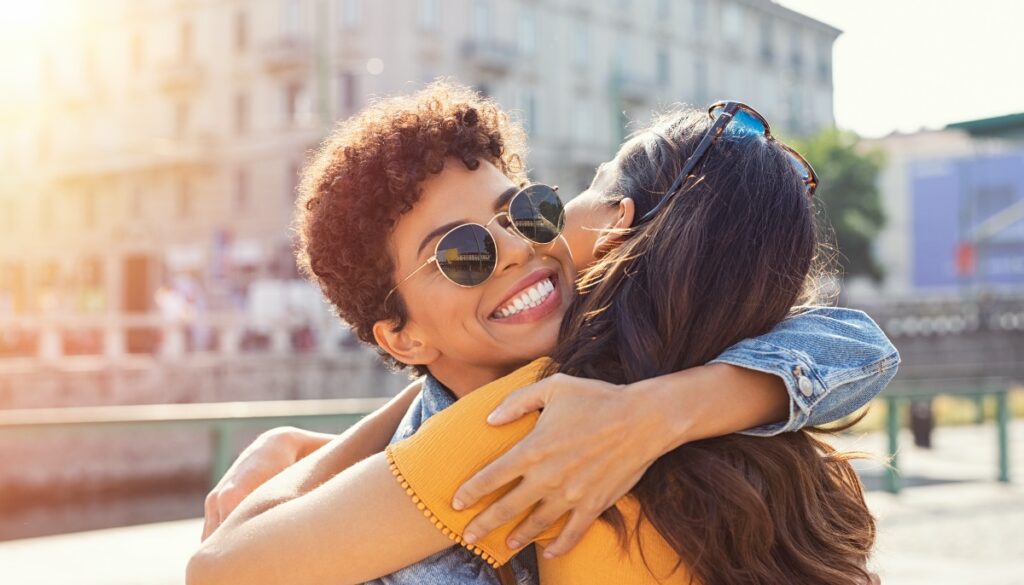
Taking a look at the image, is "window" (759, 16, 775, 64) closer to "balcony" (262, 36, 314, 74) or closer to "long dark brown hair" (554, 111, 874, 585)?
"balcony" (262, 36, 314, 74)

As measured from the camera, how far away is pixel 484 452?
1.59 m

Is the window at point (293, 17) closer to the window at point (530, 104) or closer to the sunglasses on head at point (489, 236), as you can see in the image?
the window at point (530, 104)

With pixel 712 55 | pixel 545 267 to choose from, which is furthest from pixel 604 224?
pixel 712 55

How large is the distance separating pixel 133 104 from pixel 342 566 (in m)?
40.0

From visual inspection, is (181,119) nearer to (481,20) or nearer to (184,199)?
(184,199)

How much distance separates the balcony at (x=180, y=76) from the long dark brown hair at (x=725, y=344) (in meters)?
37.4

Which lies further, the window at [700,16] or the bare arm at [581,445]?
the window at [700,16]

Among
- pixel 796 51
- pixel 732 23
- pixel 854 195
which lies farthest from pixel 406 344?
pixel 796 51

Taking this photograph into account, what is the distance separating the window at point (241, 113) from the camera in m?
36.3

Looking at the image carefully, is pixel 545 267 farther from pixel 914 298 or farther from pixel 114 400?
pixel 914 298

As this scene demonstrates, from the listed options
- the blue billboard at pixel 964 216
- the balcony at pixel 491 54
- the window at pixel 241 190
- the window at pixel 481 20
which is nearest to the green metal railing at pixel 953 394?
the balcony at pixel 491 54

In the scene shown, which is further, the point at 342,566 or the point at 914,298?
the point at 914,298

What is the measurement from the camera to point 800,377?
5.65ft

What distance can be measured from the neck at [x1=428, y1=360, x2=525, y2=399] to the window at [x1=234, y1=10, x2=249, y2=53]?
3611 centimetres
